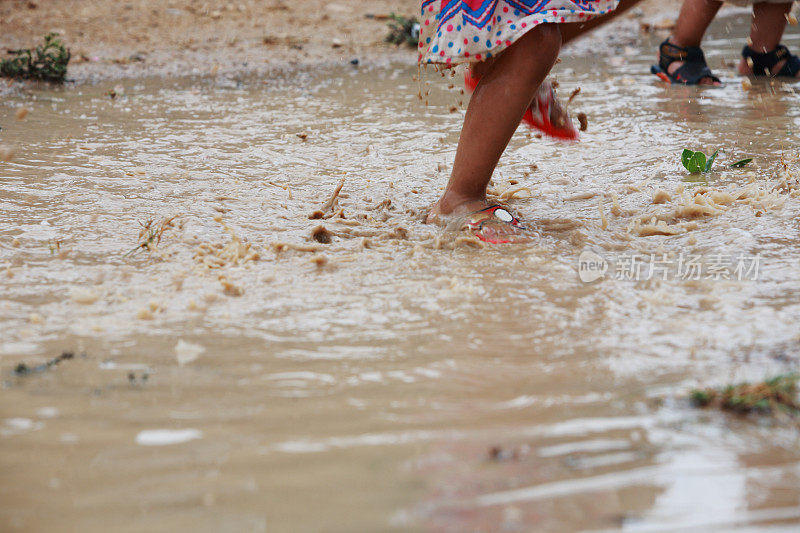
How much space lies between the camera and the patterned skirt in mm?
2066

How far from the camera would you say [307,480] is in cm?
112

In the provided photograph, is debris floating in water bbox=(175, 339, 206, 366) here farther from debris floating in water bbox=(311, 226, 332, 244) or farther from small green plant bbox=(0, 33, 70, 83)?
small green plant bbox=(0, 33, 70, 83)

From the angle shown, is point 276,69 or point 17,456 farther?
point 276,69

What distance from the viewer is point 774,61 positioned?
428 centimetres

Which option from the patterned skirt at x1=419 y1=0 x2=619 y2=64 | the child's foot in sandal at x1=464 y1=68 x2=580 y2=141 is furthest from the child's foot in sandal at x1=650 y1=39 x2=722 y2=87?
the patterned skirt at x1=419 y1=0 x2=619 y2=64

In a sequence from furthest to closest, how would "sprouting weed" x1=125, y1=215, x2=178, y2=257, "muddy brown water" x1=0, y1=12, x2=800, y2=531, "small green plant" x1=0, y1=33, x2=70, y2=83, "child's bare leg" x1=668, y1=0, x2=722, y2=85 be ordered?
"small green plant" x1=0, y1=33, x2=70, y2=83, "child's bare leg" x1=668, y1=0, x2=722, y2=85, "sprouting weed" x1=125, y1=215, x2=178, y2=257, "muddy brown water" x1=0, y1=12, x2=800, y2=531

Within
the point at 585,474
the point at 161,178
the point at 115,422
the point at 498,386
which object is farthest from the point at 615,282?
the point at 161,178

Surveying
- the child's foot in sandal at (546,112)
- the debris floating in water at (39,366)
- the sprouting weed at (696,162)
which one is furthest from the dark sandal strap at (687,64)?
the debris floating in water at (39,366)

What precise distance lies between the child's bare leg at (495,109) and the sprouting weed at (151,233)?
0.78 m

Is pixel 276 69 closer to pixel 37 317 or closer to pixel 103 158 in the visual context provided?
pixel 103 158

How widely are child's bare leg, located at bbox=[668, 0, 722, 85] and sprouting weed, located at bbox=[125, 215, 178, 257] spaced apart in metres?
3.11

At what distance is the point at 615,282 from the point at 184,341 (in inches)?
39.7

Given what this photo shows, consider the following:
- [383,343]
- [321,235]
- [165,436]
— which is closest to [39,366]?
[165,436]

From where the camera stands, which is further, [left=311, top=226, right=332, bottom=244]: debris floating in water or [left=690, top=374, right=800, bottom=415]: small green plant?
[left=311, top=226, right=332, bottom=244]: debris floating in water
